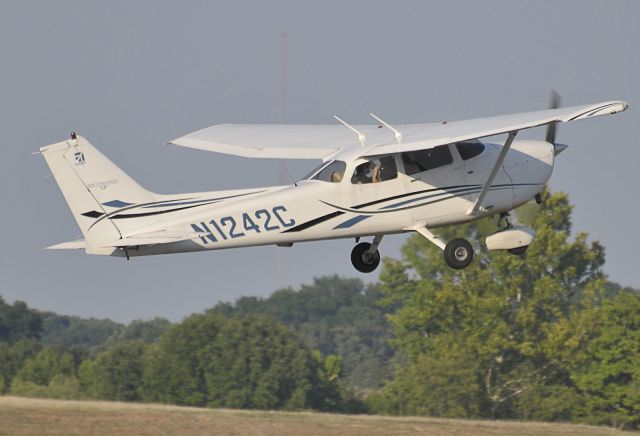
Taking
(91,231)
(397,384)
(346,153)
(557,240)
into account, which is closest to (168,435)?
(91,231)

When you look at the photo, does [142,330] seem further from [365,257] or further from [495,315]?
[365,257]

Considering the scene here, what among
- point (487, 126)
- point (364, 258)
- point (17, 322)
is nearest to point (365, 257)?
point (364, 258)

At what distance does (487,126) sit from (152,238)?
4.99 metres

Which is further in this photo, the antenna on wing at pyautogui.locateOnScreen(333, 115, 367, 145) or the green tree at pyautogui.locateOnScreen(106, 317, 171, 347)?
the green tree at pyautogui.locateOnScreen(106, 317, 171, 347)

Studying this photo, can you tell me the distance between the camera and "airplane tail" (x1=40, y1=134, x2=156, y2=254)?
62.7ft

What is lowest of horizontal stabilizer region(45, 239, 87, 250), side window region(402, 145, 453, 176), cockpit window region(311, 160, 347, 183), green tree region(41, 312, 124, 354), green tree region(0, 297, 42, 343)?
horizontal stabilizer region(45, 239, 87, 250)

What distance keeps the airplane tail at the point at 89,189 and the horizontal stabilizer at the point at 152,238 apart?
0.25m

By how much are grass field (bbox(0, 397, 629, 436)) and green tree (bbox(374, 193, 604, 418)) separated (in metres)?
23.1

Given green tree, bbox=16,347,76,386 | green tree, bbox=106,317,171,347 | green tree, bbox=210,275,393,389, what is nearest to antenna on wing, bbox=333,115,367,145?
green tree, bbox=16,347,76,386

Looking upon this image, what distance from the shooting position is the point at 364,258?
2233cm

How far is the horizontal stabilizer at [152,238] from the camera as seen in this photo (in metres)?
18.7

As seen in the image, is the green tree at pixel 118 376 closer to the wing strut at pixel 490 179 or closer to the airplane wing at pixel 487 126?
the wing strut at pixel 490 179

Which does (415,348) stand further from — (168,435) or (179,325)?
(168,435)

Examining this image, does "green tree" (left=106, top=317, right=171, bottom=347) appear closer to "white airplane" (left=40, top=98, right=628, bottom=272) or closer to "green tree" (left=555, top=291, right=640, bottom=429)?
"green tree" (left=555, top=291, right=640, bottom=429)
